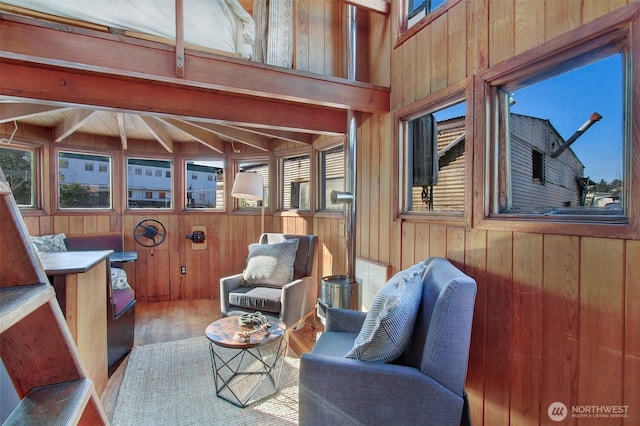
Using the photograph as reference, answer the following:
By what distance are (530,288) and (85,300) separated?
2314 millimetres

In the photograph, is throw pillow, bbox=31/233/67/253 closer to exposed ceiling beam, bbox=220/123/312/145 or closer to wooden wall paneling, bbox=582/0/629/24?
exposed ceiling beam, bbox=220/123/312/145

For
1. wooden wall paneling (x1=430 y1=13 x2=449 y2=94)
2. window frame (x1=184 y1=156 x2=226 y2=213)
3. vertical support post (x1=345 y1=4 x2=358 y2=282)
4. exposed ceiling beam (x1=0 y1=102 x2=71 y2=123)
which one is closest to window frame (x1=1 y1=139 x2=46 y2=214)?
exposed ceiling beam (x1=0 y1=102 x2=71 y2=123)

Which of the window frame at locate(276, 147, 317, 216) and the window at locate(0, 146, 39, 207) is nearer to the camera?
the window at locate(0, 146, 39, 207)

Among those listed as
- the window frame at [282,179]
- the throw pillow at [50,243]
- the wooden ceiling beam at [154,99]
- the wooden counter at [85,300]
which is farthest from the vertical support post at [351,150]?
the throw pillow at [50,243]

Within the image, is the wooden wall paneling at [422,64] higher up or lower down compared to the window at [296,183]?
higher up

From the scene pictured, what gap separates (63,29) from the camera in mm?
1567

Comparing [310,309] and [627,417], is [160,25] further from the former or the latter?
[627,417]

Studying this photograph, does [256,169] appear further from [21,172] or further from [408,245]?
[408,245]

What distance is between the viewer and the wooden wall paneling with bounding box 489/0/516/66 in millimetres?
1515

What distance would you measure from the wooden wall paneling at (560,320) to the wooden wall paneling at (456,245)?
458 millimetres

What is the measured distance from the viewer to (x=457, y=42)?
1.82m

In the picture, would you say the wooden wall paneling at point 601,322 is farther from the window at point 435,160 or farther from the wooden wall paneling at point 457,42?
the wooden wall paneling at point 457,42

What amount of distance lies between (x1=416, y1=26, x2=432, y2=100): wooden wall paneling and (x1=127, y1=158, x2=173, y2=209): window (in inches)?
143

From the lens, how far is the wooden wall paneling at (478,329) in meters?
1.63
